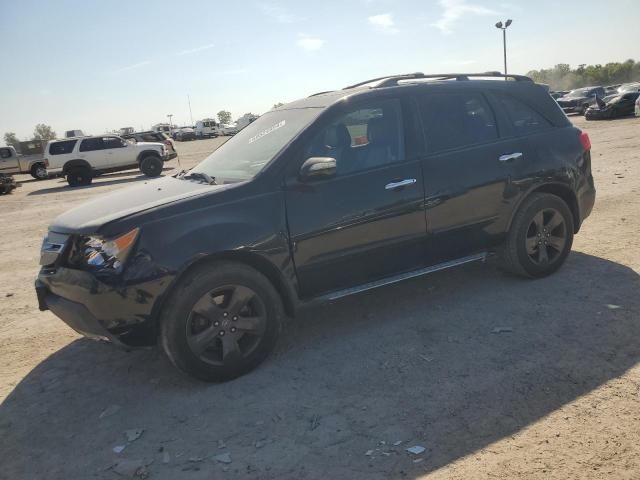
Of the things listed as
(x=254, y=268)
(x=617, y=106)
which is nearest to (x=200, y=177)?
(x=254, y=268)

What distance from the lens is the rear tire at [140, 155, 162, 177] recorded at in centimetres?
2158

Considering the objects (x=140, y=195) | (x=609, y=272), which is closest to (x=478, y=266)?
(x=609, y=272)

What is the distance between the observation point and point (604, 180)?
962 cm

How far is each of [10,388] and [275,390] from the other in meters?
1.99

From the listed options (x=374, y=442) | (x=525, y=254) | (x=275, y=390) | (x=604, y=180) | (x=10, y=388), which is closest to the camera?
(x=374, y=442)

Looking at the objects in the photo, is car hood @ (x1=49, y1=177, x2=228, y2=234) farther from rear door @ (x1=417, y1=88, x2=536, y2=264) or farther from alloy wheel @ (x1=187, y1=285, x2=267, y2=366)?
rear door @ (x1=417, y1=88, x2=536, y2=264)

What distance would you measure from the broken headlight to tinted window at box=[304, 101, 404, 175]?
4.60 feet

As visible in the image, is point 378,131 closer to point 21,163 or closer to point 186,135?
point 21,163

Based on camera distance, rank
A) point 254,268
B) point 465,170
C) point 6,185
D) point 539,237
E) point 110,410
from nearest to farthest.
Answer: point 110,410, point 254,268, point 465,170, point 539,237, point 6,185

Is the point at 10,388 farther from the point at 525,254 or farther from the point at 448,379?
the point at 525,254

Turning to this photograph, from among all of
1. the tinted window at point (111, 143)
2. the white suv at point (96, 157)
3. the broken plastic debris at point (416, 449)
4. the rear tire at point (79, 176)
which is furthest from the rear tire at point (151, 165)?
the broken plastic debris at point (416, 449)

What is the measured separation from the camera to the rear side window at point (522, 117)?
4.80 metres

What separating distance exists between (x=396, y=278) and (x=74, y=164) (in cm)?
1974

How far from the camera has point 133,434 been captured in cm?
308
